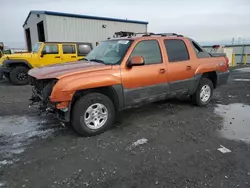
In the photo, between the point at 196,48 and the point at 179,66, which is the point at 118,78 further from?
the point at 196,48

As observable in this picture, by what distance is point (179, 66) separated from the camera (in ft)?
15.9

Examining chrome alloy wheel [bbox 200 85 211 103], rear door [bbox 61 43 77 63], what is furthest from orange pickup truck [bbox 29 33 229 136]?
rear door [bbox 61 43 77 63]

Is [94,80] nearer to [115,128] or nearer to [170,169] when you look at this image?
[115,128]

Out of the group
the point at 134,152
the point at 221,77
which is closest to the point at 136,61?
the point at 134,152

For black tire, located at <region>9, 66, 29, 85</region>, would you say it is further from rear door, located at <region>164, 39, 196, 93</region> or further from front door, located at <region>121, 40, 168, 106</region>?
rear door, located at <region>164, 39, 196, 93</region>

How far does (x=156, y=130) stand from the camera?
13.5 feet

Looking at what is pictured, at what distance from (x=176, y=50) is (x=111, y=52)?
1580 mm

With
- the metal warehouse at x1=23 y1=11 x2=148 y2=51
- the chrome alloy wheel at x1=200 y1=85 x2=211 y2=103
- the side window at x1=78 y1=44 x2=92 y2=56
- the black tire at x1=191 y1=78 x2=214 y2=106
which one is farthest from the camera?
the metal warehouse at x1=23 y1=11 x2=148 y2=51

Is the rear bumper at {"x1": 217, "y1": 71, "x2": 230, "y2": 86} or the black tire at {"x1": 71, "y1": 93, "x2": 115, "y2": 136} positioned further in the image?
the rear bumper at {"x1": 217, "y1": 71, "x2": 230, "y2": 86}

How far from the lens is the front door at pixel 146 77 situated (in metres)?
4.11

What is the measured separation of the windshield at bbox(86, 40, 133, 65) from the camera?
13.6 ft

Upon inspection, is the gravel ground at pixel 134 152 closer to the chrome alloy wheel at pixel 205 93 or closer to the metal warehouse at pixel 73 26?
the chrome alloy wheel at pixel 205 93

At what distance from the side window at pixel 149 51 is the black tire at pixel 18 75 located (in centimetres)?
721

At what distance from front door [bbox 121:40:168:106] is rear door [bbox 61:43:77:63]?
7.07m
